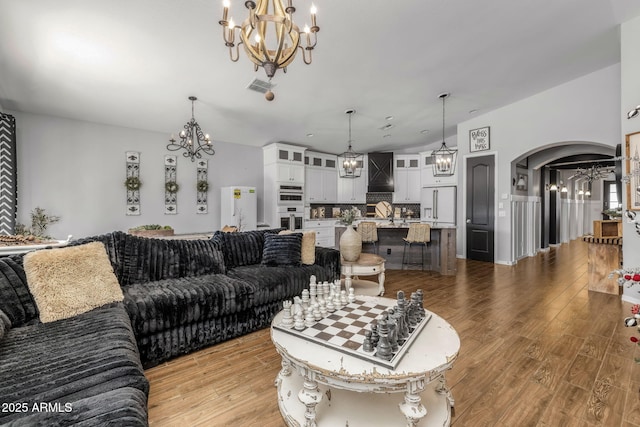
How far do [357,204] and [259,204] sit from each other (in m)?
2.98

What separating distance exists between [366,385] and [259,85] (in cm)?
411

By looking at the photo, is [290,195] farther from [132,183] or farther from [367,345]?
[367,345]

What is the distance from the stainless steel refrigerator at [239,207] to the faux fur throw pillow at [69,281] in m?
4.09

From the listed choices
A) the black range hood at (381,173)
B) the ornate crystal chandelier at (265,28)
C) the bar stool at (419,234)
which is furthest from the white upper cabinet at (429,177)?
the ornate crystal chandelier at (265,28)

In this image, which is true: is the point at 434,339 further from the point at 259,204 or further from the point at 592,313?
the point at 259,204

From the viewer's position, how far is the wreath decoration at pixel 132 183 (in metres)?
5.57

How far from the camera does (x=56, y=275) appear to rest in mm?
1939

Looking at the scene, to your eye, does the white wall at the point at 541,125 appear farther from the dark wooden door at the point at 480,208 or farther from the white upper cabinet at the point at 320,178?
the white upper cabinet at the point at 320,178

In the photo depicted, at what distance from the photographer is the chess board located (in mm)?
1400

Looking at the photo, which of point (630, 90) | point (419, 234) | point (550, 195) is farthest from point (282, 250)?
point (550, 195)

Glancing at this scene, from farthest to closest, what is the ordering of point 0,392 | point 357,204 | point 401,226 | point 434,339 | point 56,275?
point 357,204 → point 401,226 → point 56,275 → point 434,339 → point 0,392

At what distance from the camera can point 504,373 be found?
6.66ft

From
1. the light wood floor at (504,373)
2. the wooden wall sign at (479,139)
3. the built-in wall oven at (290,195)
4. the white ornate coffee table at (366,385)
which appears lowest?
the light wood floor at (504,373)

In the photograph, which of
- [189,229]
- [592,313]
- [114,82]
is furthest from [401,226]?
[114,82]
